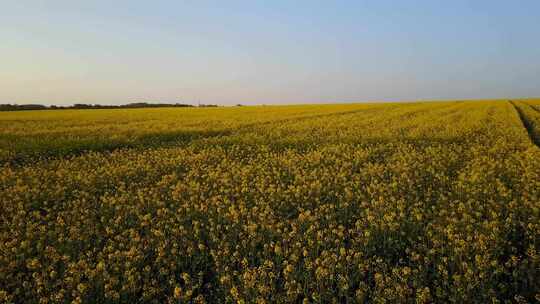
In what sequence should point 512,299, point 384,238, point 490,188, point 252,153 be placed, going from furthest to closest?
point 252,153 → point 490,188 → point 384,238 → point 512,299

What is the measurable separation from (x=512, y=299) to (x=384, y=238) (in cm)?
153

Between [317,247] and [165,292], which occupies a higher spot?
[317,247]

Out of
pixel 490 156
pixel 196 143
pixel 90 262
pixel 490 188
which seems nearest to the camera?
pixel 90 262

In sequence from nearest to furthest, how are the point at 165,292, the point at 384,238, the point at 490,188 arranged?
the point at 165,292 → the point at 384,238 → the point at 490,188

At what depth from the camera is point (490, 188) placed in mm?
7137

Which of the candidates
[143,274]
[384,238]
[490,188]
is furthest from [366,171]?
[143,274]

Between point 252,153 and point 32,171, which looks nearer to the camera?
point 32,171

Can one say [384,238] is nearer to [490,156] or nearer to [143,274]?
[143,274]

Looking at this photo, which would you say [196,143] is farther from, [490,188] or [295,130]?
[490,188]

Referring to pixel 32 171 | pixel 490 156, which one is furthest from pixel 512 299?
pixel 32 171

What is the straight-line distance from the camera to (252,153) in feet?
41.5

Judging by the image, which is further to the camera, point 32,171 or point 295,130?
point 295,130

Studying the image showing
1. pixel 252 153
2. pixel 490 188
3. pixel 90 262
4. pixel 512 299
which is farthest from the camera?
pixel 252 153

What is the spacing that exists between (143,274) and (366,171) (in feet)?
19.7
